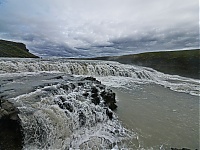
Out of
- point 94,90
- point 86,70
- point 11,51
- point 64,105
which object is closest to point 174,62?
point 86,70

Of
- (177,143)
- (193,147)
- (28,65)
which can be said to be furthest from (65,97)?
(28,65)

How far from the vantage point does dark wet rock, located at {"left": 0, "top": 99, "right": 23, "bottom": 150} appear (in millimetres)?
5688

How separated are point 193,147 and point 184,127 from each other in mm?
1923

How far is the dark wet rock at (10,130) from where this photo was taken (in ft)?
18.7

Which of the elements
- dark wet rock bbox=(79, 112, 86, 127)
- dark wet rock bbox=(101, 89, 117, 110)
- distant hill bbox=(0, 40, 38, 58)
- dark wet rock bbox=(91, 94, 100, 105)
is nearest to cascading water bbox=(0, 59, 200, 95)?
dark wet rock bbox=(101, 89, 117, 110)

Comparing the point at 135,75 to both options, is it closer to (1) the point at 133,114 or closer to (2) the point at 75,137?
(1) the point at 133,114

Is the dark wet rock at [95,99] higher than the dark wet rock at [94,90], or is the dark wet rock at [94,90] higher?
the dark wet rock at [94,90]

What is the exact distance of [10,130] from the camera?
589cm

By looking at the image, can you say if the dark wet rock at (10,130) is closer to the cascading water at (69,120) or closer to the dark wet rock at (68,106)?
the cascading water at (69,120)

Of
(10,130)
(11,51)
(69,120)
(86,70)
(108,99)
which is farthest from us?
(11,51)

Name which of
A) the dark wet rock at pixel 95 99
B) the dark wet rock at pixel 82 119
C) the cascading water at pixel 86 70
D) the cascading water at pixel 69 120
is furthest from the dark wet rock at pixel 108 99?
the cascading water at pixel 86 70

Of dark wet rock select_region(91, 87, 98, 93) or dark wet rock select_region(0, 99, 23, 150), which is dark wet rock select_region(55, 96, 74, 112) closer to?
dark wet rock select_region(0, 99, 23, 150)

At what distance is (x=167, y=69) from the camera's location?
50.9 metres

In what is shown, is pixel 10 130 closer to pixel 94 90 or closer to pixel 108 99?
pixel 94 90
